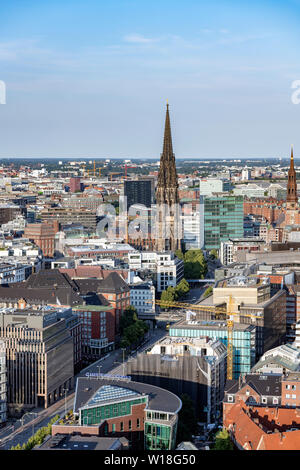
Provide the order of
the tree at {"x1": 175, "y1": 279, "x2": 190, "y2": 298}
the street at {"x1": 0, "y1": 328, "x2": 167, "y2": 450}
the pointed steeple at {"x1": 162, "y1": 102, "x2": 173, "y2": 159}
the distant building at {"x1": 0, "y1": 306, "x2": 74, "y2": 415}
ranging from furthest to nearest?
the pointed steeple at {"x1": 162, "y1": 102, "x2": 173, "y2": 159} < the tree at {"x1": 175, "y1": 279, "x2": 190, "y2": 298} < the distant building at {"x1": 0, "y1": 306, "x2": 74, "y2": 415} < the street at {"x1": 0, "y1": 328, "x2": 167, "y2": 450}

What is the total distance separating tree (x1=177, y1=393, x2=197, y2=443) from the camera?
2842cm

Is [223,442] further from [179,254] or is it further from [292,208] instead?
[292,208]

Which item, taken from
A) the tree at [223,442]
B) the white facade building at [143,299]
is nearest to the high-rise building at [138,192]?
the white facade building at [143,299]

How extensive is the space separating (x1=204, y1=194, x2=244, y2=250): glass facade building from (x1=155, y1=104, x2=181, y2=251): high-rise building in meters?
7.11

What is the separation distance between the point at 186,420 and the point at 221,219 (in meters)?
51.0

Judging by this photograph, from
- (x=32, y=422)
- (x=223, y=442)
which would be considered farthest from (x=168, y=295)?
(x=223, y=442)

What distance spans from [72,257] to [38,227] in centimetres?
1016

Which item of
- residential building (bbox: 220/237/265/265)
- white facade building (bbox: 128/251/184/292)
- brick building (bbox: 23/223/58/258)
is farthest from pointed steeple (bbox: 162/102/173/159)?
white facade building (bbox: 128/251/184/292)

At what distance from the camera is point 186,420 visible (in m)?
29.9

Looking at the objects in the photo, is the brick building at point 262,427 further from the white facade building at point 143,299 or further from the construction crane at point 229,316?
the white facade building at point 143,299

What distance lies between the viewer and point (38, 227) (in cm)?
7306

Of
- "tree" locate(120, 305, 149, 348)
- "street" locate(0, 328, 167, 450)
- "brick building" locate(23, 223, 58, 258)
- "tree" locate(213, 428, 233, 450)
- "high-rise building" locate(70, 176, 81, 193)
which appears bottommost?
"street" locate(0, 328, 167, 450)

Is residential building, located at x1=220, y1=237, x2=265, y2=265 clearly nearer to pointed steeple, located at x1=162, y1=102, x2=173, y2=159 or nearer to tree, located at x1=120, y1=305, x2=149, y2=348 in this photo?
pointed steeple, located at x1=162, y1=102, x2=173, y2=159
